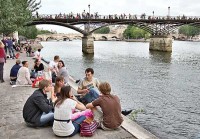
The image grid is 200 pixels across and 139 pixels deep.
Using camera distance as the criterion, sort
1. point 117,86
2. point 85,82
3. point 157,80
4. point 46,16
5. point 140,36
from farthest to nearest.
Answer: point 140,36 → point 46,16 → point 157,80 → point 117,86 → point 85,82

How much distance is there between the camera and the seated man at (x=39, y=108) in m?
8.03

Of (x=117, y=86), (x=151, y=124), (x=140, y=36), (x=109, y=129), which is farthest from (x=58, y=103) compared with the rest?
(x=140, y=36)

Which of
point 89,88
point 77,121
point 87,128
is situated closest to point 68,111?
point 77,121

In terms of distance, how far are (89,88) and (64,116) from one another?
3.05 meters

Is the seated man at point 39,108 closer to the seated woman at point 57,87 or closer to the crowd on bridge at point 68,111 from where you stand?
the crowd on bridge at point 68,111

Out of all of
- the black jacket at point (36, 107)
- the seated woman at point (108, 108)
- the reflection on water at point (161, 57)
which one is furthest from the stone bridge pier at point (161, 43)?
the black jacket at point (36, 107)

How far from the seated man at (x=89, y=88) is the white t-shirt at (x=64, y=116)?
8.66ft

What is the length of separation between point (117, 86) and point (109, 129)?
16.3 metres

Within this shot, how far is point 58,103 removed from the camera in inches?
294

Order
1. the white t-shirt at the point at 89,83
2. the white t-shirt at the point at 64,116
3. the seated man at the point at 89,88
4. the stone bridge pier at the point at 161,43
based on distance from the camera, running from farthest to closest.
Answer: the stone bridge pier at the point at 161,43, the white t-shirt at the point at 89,83, the seated man at the point at 89,88, the white t-shirt at the point at 64,116

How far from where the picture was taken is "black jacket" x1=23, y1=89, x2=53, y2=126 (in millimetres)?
8023

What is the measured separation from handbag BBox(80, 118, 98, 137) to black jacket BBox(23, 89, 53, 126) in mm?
1016

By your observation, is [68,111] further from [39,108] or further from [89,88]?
[89,88]

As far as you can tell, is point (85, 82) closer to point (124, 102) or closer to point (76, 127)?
point (76, 127)
